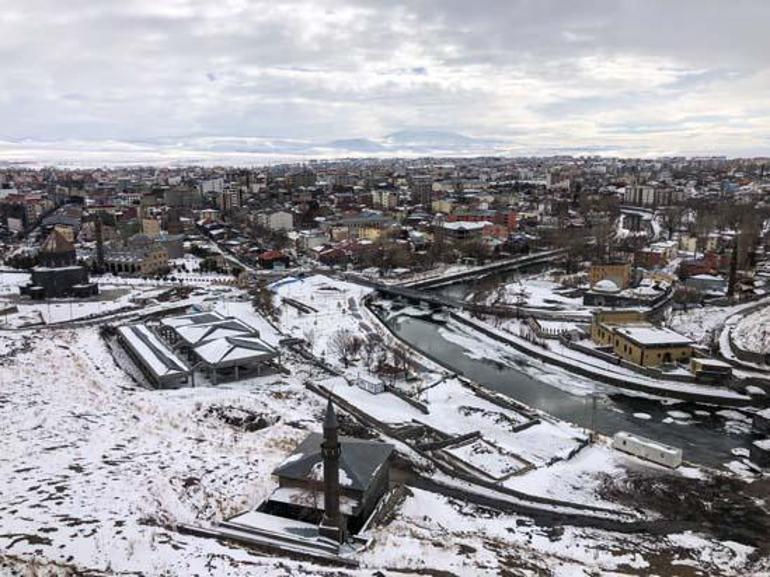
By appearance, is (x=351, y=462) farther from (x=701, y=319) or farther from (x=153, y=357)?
(x=701, y=319)

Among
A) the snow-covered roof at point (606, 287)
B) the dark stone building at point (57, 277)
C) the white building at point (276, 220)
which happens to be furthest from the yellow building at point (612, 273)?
the white building at point (276, 220)

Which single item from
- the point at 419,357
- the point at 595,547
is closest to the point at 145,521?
the point at 595,547

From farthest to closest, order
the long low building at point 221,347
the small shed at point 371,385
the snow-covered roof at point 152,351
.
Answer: the long low building at point 221,347 < the snow-covered roof at point 152,351 < the small shed at point 371,385

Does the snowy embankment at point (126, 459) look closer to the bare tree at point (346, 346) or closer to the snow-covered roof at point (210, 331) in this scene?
the snow-covered roof at point (210, 331)

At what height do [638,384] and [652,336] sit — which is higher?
[652,336]

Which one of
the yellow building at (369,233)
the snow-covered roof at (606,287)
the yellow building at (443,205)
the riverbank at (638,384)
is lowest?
the riverbank at (638,384)

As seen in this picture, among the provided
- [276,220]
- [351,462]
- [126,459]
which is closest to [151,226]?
[276,220]

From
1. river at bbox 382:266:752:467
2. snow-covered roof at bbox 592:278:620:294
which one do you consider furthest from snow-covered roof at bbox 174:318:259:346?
snow-covered roof at bbox 592:278:620:294
